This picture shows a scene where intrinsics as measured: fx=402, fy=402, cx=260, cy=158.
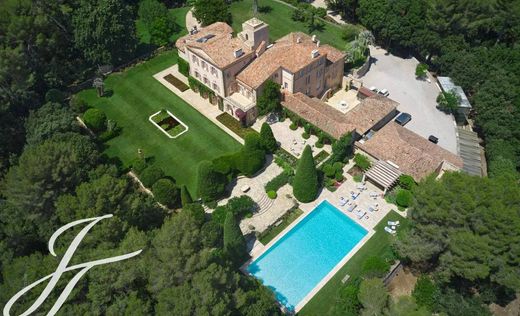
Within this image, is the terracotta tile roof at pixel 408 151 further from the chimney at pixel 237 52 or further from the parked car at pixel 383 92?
the chimney at pixel 237 52

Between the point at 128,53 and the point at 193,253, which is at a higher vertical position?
the point at 193,253

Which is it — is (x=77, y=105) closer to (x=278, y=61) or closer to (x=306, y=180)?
(x=278, y=61)

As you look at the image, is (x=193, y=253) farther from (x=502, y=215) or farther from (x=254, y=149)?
(x=502, y=215)

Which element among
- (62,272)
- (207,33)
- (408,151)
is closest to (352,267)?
(408,151)

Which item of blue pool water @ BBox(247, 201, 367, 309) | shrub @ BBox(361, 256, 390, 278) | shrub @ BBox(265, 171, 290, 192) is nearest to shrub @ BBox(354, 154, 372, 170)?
blue pool water @ BBox(247, 201, 367, 309)

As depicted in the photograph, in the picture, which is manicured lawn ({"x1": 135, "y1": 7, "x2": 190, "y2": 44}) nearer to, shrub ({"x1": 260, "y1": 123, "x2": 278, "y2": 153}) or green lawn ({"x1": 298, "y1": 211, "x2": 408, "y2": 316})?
shrub ({"x1": 260, "y1": 123, "x2": 278, "y2": 153})

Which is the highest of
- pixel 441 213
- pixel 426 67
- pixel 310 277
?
pixel 441 213

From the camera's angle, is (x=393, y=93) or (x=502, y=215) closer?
(x=502, y=215)

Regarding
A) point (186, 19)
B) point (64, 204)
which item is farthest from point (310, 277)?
point (186, 19)
